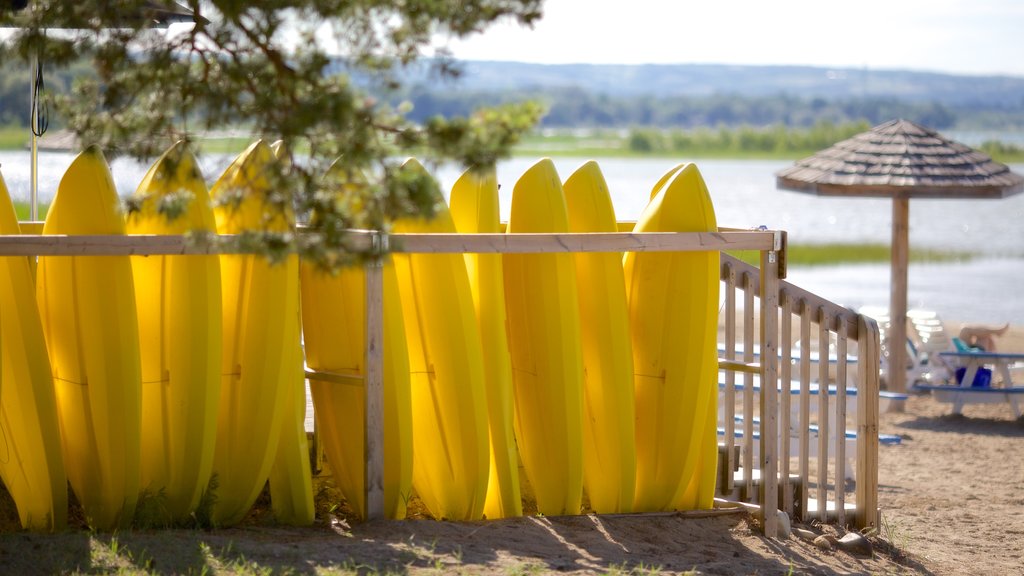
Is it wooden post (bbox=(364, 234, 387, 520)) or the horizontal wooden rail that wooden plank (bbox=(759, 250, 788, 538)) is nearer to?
the horizontal wooden rail

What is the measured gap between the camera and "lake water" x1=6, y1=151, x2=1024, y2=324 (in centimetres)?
1956

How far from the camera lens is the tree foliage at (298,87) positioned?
10.7 ft

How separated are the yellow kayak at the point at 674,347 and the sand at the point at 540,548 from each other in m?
0.23

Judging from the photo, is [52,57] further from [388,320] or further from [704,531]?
[704,531]

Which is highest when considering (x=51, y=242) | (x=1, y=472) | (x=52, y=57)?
(x=52, y=57)

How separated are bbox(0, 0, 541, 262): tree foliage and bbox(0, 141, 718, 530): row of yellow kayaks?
721 millimetres

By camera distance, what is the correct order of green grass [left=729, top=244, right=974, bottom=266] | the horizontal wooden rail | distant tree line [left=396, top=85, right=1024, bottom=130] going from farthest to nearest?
1. distant tree line [left=396, top=85, right=1024, bottom=130]
2. green grass [left=729, top=244, right=974, bottom=266]
3. the horizontal wooden rail

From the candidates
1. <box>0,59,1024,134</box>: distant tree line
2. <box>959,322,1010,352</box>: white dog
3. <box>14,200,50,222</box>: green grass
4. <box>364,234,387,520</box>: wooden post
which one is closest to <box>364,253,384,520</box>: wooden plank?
<box>364,234,387,520</box>: wooden post

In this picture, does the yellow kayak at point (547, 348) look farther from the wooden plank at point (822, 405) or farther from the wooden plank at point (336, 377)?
the wooden plank at point (822, 405)

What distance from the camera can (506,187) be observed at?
40.5 meters

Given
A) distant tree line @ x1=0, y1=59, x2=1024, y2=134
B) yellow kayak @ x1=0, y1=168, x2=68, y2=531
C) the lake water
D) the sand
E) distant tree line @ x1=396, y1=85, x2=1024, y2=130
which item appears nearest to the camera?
the sand

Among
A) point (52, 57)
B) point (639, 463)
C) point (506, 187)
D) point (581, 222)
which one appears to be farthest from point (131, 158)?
point (506, 187)

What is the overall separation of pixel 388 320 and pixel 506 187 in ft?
117

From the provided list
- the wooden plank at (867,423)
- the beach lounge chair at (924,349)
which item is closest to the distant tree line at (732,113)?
the beach lounge chair at (924,349)
